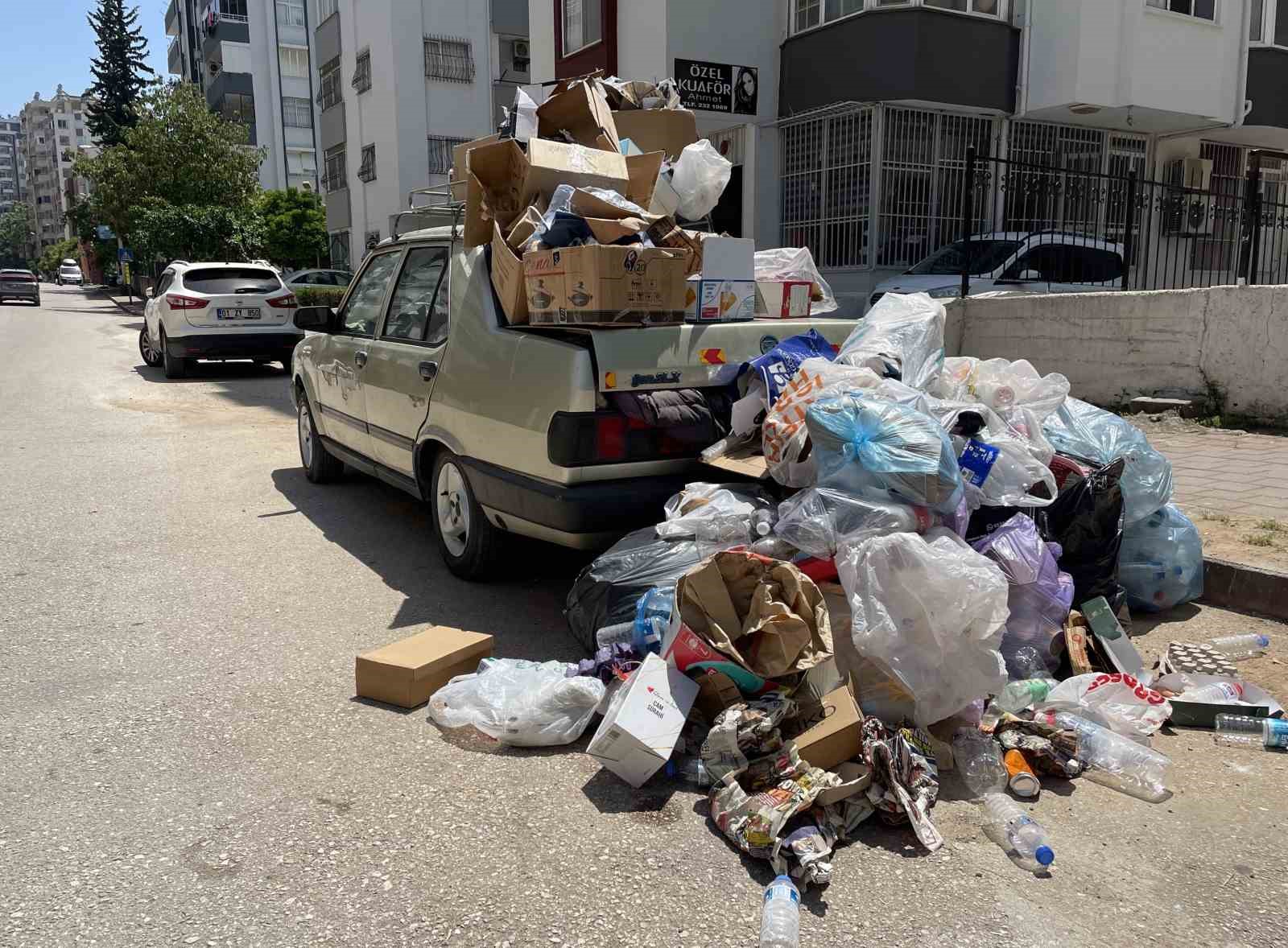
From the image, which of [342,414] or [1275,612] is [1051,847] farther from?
[342,414]

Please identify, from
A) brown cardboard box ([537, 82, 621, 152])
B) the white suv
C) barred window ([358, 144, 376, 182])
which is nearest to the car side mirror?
brown cardboard box ([537, 82, 621, 152])

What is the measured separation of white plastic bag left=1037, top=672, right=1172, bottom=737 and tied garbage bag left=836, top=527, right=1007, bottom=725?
13.5 inches

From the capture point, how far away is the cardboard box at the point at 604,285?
430 centimetres

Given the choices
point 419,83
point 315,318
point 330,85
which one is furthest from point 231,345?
point 330,85

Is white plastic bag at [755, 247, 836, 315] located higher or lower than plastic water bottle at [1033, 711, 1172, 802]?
higher

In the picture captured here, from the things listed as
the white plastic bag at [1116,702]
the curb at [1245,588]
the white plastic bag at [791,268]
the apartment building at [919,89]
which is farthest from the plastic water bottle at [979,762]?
the apartment building at [919,89]

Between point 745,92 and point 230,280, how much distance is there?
8.34m

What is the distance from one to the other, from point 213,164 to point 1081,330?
29.9 m

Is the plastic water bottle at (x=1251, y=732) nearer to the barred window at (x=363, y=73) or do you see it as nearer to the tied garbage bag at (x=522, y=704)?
the tied garbage bag at (x=522, y=704)

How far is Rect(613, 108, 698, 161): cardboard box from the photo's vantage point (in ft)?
20.7

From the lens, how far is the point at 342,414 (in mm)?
6539

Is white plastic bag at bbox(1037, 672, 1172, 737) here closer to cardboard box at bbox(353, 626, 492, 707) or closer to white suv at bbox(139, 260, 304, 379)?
cardboard box at bbox(353, 626, 492, 707)

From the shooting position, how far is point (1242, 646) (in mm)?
4203

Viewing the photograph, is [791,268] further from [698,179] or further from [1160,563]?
[1160,563]
